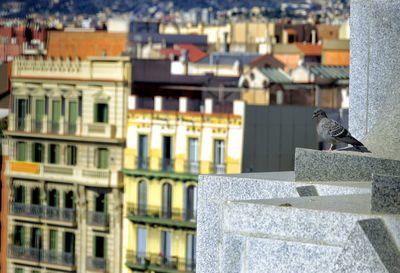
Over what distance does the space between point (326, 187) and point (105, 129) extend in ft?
126

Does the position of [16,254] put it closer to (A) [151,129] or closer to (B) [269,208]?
(A) [151,129]

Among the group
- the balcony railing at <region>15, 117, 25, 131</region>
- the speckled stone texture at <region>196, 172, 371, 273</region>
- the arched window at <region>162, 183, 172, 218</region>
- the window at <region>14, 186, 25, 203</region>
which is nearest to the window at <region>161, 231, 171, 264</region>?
the arched window at <region>162, 183, 172, 218</region>

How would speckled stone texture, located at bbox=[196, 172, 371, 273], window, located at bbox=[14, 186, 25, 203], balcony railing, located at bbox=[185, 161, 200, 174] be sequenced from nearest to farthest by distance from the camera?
speckled stone texture, located at bbox=[196, 172, 371, 273] → balcony railing, located at bbox=[185, 161, 200, 174] → window, located at bbox=[14, 186, 25, 203]

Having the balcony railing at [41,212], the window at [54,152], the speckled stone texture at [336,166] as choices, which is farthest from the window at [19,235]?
the speckled stone texture at [336,166]

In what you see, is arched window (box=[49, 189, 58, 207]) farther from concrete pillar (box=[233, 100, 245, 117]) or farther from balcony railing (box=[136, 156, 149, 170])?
concrete pillar (box=[233, 100, 245, 117])

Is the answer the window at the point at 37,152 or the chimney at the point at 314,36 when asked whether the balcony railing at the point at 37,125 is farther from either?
the chimney at the point at 314,36

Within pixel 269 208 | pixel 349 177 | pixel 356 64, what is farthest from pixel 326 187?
pixel 356 64

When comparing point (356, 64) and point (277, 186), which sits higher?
point (356, 64)

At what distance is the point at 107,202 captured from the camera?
166ft

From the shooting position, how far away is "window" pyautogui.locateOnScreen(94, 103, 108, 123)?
51.2m

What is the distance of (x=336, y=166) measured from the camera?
12.8 meters

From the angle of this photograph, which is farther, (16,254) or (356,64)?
(16,254)

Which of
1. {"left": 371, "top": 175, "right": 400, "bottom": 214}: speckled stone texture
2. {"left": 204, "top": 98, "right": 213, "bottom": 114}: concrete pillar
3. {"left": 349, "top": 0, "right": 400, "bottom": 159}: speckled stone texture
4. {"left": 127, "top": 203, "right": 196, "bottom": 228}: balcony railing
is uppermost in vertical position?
{"left": 349, "top": 0, "right": 400, "bottom": 159}: speckled stone texture

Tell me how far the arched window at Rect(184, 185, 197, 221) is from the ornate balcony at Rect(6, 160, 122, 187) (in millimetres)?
3240
